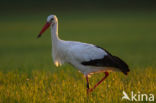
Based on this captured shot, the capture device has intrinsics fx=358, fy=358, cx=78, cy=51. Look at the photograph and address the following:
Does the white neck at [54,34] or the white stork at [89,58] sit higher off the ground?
the white neck at [54,34]

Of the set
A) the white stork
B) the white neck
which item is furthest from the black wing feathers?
the white neck

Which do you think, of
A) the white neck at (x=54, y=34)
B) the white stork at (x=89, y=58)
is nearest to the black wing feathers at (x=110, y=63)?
the white stork at (x=89, y=58)

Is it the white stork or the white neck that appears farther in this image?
the white neck

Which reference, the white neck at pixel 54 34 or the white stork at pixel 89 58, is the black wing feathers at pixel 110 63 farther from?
the white neck at pixel 54 34

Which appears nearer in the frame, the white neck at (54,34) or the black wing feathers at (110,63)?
the black wing feathers at (110,63)

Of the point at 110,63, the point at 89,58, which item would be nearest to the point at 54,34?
the point at 89,58

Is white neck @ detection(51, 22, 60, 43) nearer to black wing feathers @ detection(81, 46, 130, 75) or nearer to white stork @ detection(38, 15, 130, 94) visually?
white stork @ detection(38, 15, 130, 94)

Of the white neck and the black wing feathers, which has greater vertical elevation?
the white neck

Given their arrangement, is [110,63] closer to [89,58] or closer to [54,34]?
[89,58]

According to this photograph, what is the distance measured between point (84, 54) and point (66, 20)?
3625 centimetres

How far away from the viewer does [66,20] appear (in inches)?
1689

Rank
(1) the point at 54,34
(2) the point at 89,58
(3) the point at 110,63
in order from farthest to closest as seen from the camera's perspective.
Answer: (1) the point at 54,34
(2) the point at 89,58
(3) the point at 110,63

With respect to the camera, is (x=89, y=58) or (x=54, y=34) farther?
(x=54, y=34)

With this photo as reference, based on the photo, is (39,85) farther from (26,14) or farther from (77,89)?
(26,14)
